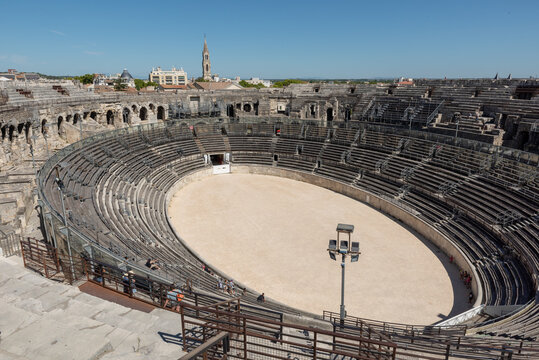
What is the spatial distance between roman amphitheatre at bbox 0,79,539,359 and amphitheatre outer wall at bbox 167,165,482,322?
5.7 inches

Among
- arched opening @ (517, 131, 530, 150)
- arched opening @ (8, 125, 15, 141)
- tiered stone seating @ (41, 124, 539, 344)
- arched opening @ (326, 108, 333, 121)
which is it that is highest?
arched opening @ (326, 108, 333, 121)

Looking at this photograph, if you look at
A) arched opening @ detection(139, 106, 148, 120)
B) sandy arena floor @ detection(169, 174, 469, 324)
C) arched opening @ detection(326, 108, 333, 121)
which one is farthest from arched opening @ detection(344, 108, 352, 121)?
arched opening @ detection(139, 106, 148, 120)

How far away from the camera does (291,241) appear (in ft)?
85.7

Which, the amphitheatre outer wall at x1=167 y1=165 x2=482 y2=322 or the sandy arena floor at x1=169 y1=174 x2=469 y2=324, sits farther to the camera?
the amphitheatre outer wall at x1=167 y1=165 x2=482 y2=322

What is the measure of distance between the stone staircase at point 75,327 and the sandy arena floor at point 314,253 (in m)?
11.0

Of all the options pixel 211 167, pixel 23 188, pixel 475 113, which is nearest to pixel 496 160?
pixel 475 113

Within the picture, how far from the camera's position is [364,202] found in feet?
111

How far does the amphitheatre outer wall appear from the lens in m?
22.6

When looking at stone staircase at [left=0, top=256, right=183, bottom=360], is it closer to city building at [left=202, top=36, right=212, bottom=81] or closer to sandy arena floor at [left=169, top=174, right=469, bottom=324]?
sandy arena floor at [left=169, top=174, right=469, bottom=324]

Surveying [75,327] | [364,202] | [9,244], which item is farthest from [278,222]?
[75,327]

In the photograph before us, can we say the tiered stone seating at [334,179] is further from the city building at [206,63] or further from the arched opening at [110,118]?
the city building at [206,63]

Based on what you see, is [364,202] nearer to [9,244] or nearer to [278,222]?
[278,222]

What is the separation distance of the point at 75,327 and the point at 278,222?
21.5 m

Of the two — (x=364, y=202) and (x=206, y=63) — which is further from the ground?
(x=206, y=63)
